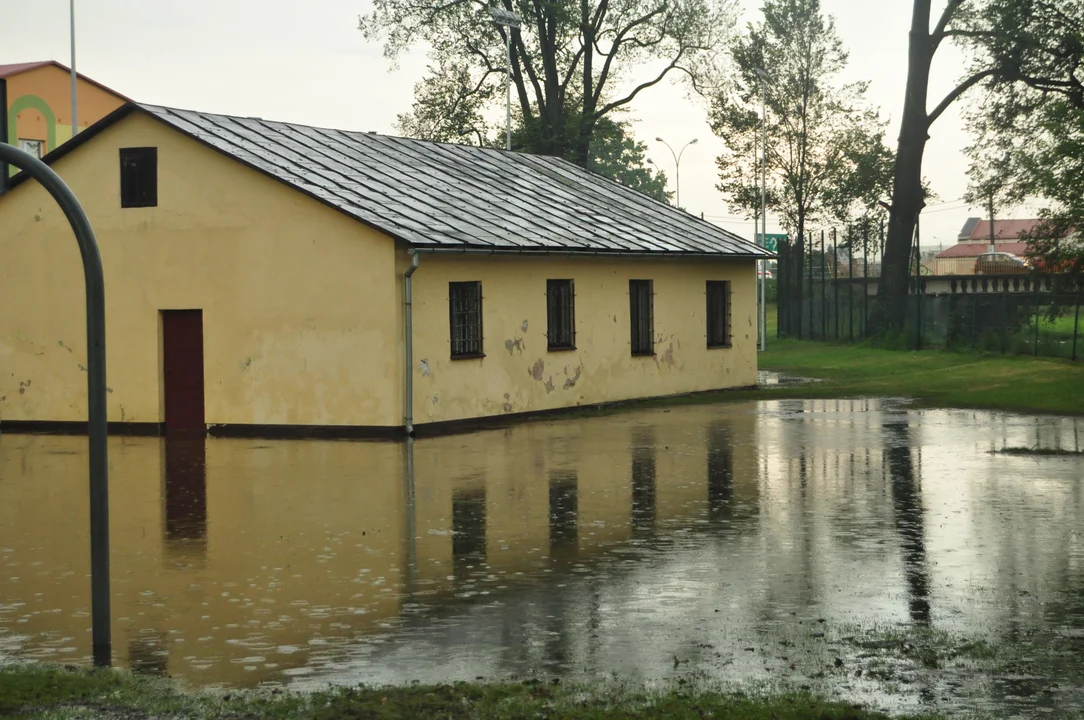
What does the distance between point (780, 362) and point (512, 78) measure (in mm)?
17073

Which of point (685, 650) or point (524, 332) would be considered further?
point (524, 332)

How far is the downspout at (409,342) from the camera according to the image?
22094 millimetres

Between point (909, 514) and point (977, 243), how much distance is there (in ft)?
418

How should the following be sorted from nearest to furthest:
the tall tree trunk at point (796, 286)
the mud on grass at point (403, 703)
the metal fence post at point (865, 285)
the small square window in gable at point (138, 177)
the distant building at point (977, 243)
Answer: the mud on grass at point (403, 703) < the small square window in gable at point (138, 177) < the metal fence post at point (865, 285) < the tall tree trunk at point (796, 286) < the distant building at point (977, 243)

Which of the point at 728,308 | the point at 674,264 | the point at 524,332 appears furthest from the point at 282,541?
the point at 728,308

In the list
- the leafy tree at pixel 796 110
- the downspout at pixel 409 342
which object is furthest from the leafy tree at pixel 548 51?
the downspout at pixel 409 342

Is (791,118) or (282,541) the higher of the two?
(791,118)

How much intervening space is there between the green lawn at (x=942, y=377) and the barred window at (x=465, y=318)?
776 centimetres

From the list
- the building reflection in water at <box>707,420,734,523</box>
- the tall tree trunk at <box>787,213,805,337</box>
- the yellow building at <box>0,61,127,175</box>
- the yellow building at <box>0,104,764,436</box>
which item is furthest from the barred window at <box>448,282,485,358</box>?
the yellow building at <box>0,61,127,175</box>

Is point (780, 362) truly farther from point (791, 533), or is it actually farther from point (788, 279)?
point (791, 533)

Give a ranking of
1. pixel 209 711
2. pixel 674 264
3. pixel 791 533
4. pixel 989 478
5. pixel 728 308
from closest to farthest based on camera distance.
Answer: pixel 209 711
pixel 791 533
pixel 989 478
pixel 674 264
pixel 728 308

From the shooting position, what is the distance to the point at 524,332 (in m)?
25.2

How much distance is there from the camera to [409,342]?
871 inches

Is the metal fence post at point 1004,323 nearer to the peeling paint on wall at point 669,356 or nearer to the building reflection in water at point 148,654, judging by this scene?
the peeling paint on wall at point 669,356
